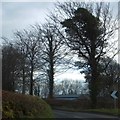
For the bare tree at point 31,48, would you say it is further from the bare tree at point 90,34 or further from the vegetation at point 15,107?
the vegetation at point 15,107

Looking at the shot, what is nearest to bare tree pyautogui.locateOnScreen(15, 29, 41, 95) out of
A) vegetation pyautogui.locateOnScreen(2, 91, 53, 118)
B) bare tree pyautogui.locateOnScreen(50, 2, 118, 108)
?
bare tree pyautogui.locateOnScreen(50, 2, 118, 108)

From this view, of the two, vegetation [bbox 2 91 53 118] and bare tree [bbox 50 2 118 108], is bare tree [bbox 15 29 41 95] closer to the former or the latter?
bare tree [bbox 50 2 118 108]

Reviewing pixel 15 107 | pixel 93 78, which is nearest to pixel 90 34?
pixel 93 78

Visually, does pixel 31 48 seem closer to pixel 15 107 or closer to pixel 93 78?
pixel 93 78

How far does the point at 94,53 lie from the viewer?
158 ft

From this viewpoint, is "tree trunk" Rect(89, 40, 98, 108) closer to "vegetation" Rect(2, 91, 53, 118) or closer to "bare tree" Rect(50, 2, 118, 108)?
"bare tree" Rect(50, 2, 118, 108)

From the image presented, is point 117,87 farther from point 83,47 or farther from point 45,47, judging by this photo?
point 45,47

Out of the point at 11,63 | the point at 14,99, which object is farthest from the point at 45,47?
the point at 14,99

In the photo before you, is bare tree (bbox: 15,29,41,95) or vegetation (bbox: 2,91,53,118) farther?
bare tree (bbox: 15,29,41,95)

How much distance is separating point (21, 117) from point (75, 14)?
3537 cm

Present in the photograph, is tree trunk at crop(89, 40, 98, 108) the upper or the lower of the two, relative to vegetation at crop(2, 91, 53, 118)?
upper

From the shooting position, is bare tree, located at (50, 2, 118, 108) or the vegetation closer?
the vegetation

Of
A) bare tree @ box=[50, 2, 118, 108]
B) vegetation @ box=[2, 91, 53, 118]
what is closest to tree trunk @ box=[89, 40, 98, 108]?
bare tree @ box=[50, 2, 118, 108]

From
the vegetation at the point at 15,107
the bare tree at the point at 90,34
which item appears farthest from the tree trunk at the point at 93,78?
the vegetation at the point at 15,107
